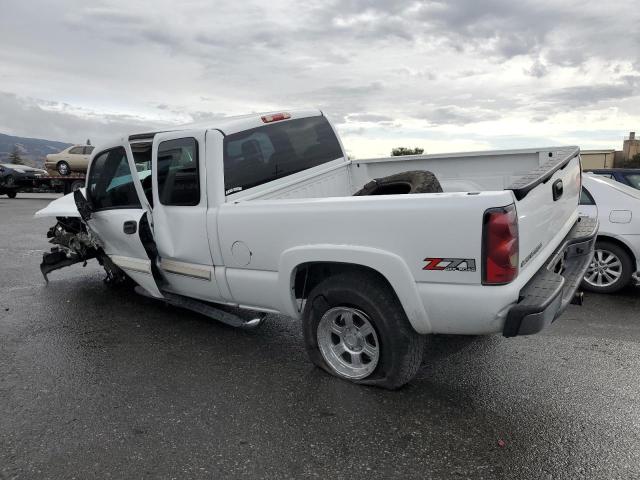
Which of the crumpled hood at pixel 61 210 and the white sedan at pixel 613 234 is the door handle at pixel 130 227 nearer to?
the crumpled hood at pixel 61 210

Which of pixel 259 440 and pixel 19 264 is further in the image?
pixel 19 264

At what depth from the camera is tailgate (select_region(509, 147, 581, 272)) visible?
2.97 metres

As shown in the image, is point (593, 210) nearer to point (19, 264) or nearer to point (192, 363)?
point (192, 363)

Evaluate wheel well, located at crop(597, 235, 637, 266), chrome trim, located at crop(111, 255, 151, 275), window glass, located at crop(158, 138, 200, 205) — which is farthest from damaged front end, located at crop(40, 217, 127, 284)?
wheel well, located at crop(597, 235, 637, 266)

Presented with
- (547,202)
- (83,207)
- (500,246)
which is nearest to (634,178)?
(547,202)

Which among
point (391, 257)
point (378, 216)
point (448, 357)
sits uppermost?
point (378, 216)

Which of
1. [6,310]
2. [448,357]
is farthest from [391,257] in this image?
[6,310]

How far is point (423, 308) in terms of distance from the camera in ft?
10.1

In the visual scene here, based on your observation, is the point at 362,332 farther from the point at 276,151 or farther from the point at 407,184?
the point at 276,151

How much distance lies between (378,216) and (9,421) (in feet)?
8.83

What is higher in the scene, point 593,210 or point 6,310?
point 593,210

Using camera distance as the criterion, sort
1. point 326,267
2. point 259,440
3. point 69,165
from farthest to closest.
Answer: point 69,165, point 326,267, point 259,440

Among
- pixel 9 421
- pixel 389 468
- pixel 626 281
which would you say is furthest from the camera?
pixel 626 281

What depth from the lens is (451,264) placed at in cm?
292
